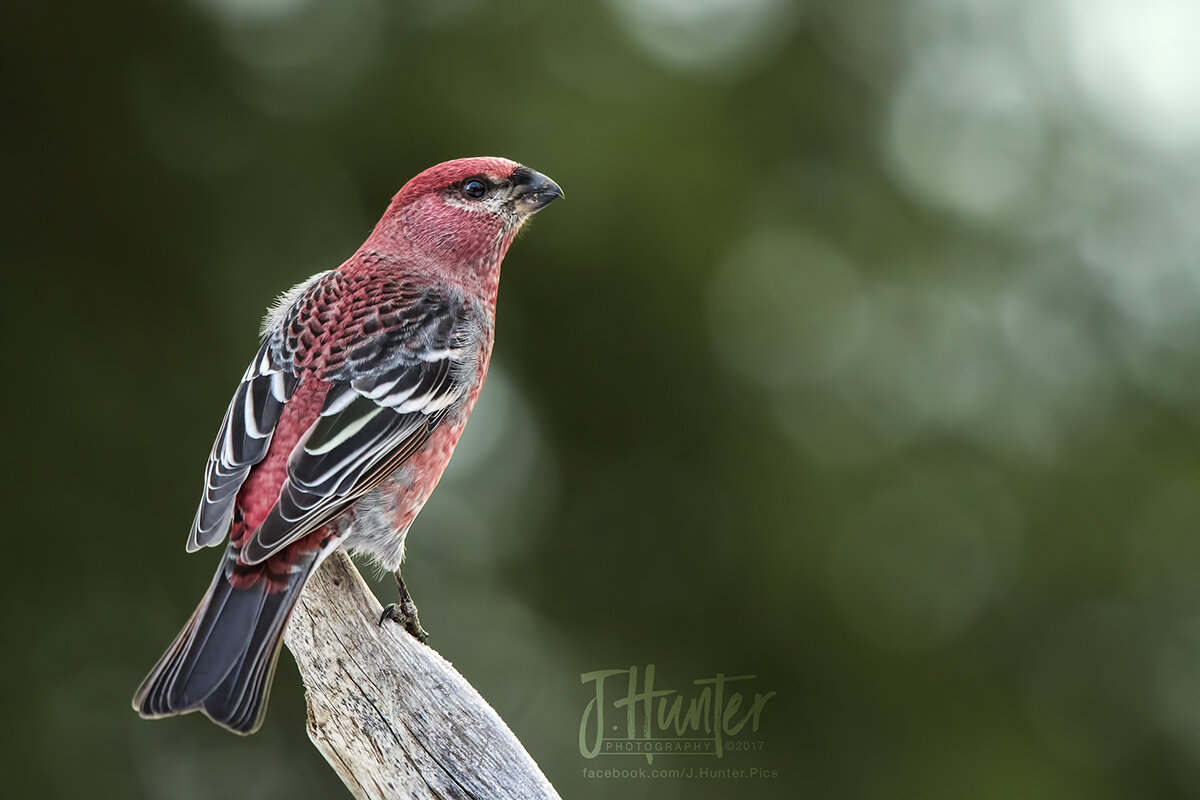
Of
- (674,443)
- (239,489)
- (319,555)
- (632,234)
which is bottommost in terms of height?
(319,555)

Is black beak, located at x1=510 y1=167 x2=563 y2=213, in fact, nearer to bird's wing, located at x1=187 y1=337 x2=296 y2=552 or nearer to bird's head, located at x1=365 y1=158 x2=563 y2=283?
bird's head, located at x1=365 y1=158 x2=563 y2=283

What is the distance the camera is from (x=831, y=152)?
8102 mm

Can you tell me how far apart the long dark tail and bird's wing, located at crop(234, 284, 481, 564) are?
128 millimetres

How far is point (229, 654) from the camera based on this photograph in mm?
2967

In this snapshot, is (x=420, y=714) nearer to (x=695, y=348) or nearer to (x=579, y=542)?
(x=579, y=542)

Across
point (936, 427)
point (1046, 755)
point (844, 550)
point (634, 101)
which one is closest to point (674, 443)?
point (844, 550)

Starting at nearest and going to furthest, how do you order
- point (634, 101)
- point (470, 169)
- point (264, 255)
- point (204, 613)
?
point (204, 613)
point (470, 169)
point (264, 255)
point (634, 101)

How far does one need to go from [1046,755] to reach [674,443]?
3.09 metres

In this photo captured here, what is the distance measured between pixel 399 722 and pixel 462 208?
2095 millimetres

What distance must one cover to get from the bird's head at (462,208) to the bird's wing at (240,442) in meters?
0.82
